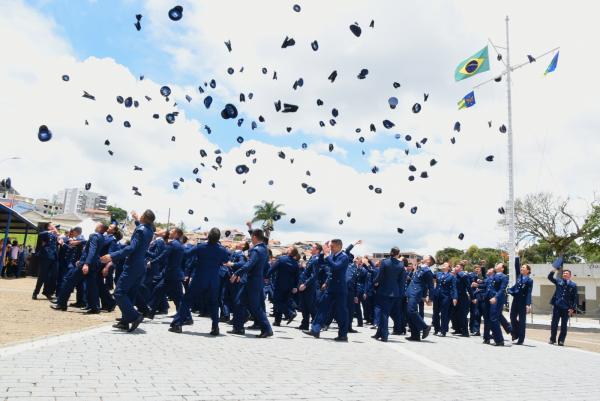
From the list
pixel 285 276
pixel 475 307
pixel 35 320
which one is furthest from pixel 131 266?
pixel 475 307

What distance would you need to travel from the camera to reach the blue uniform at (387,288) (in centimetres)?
1077

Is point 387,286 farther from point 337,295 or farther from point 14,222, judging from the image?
point 14,222

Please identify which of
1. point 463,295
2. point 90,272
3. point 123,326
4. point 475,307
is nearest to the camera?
point 123,326

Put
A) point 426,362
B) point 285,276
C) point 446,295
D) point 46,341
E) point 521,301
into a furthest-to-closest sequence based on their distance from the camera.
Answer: point 446,295 < point 521,301 < point 285,276 < point 426,362 < point 46,341

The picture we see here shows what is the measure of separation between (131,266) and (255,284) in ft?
7.95

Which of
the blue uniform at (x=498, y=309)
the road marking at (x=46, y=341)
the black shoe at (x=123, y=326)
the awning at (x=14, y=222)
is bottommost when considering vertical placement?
the road marking at (x=46, y=341)

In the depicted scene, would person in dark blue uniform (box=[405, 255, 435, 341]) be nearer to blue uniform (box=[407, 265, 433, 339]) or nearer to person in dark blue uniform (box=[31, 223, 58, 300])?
blue uniform (box=[407, 265, 433, 339])

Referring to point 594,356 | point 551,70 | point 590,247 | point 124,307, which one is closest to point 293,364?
point 124,307

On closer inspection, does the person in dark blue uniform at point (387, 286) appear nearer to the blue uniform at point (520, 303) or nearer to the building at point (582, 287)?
the blue uniform at point (520, 303)

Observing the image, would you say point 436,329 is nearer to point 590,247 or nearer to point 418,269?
point 418,269

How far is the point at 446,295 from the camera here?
45.7 ft

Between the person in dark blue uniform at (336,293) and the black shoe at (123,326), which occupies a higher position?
the person in dark blue uniform at (336,293)

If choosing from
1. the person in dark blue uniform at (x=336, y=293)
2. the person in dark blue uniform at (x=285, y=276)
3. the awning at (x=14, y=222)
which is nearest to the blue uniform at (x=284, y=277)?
the person in dark blue uniform at (x=285, y=276)

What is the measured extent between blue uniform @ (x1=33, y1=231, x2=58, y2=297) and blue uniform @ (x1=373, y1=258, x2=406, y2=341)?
28.9ft
